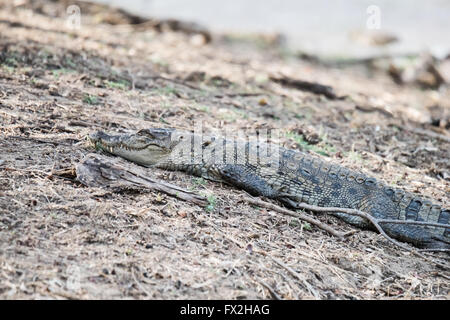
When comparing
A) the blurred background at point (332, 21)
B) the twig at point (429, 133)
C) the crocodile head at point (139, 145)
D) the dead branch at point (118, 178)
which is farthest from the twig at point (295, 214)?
the blurred background at point (332, 21)

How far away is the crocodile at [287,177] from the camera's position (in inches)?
171

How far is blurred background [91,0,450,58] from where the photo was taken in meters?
11.8

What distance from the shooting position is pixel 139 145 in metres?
4.49

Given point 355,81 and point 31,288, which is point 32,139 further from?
point 355,81

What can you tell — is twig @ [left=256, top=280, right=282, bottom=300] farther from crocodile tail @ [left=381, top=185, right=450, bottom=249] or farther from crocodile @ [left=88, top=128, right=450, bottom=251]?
crocodile tail @ [left=381, top=185, right=450, bottom=249]

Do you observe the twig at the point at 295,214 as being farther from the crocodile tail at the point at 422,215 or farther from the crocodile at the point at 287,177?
the crocodile tail at the point at 422,215

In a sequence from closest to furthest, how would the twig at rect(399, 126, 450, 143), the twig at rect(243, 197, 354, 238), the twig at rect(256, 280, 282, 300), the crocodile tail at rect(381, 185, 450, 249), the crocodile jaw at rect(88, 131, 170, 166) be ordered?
the twig at rect(256, 280, 282, 300) → the twig at rect(243, 197, 354, 238) → the crocodile tail at rect(381, 185, 450, 249) → the crocodile jaw at rect(88, 131, 170, 166) → the twig at rect(399, 126, 450, 143)

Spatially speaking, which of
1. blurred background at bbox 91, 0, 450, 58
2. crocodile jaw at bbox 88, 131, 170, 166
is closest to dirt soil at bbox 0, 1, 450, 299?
crocodile jaw at bbox 88, 131, 170, 166

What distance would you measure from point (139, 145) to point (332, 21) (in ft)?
36.4

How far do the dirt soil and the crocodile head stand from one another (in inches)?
5.9

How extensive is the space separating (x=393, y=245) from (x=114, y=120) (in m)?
3.09

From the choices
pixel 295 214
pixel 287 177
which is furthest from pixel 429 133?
pixel 295 214

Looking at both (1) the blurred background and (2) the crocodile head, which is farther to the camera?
(1) the blurred background

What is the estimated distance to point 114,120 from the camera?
5199 millimetres
